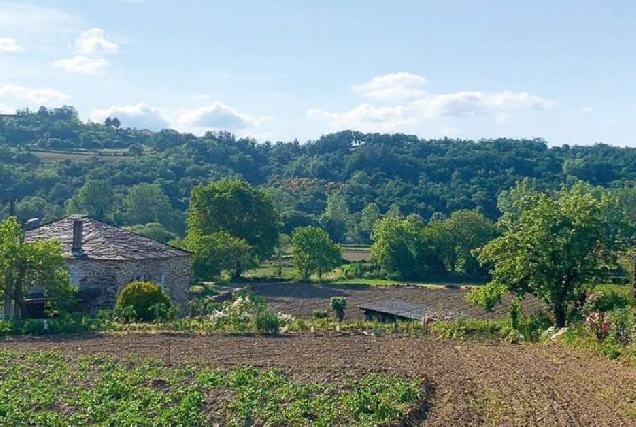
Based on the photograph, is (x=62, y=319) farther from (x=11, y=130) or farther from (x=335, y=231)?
(x=11, y=130)

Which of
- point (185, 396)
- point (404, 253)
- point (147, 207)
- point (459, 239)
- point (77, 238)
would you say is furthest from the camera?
point (147, 207)

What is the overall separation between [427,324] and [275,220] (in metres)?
46.1

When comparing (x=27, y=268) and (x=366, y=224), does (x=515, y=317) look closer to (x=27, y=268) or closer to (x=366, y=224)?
(x=27, y=268)

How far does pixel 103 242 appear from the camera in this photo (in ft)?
128

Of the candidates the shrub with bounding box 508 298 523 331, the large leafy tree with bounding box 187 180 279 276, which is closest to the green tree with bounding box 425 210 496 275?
the large leafy tree with bounding box 187 180 279 276

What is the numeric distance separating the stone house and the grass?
1541 cm

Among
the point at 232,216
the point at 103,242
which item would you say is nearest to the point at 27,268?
the point at 103,242

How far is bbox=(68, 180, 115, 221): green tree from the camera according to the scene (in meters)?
103

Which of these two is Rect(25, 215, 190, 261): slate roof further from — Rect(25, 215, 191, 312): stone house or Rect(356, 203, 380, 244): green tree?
Rect(356, 203, 380, 244): green tree

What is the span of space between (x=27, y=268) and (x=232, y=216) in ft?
142

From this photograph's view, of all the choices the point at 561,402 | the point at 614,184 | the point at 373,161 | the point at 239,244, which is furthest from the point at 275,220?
the point at 373,161

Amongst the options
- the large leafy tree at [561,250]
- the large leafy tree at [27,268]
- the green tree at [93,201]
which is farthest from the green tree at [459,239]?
the large leafy tree at [27,268]

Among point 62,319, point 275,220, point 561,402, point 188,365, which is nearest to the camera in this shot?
point 561,402

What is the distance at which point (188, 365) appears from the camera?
21922 mm
